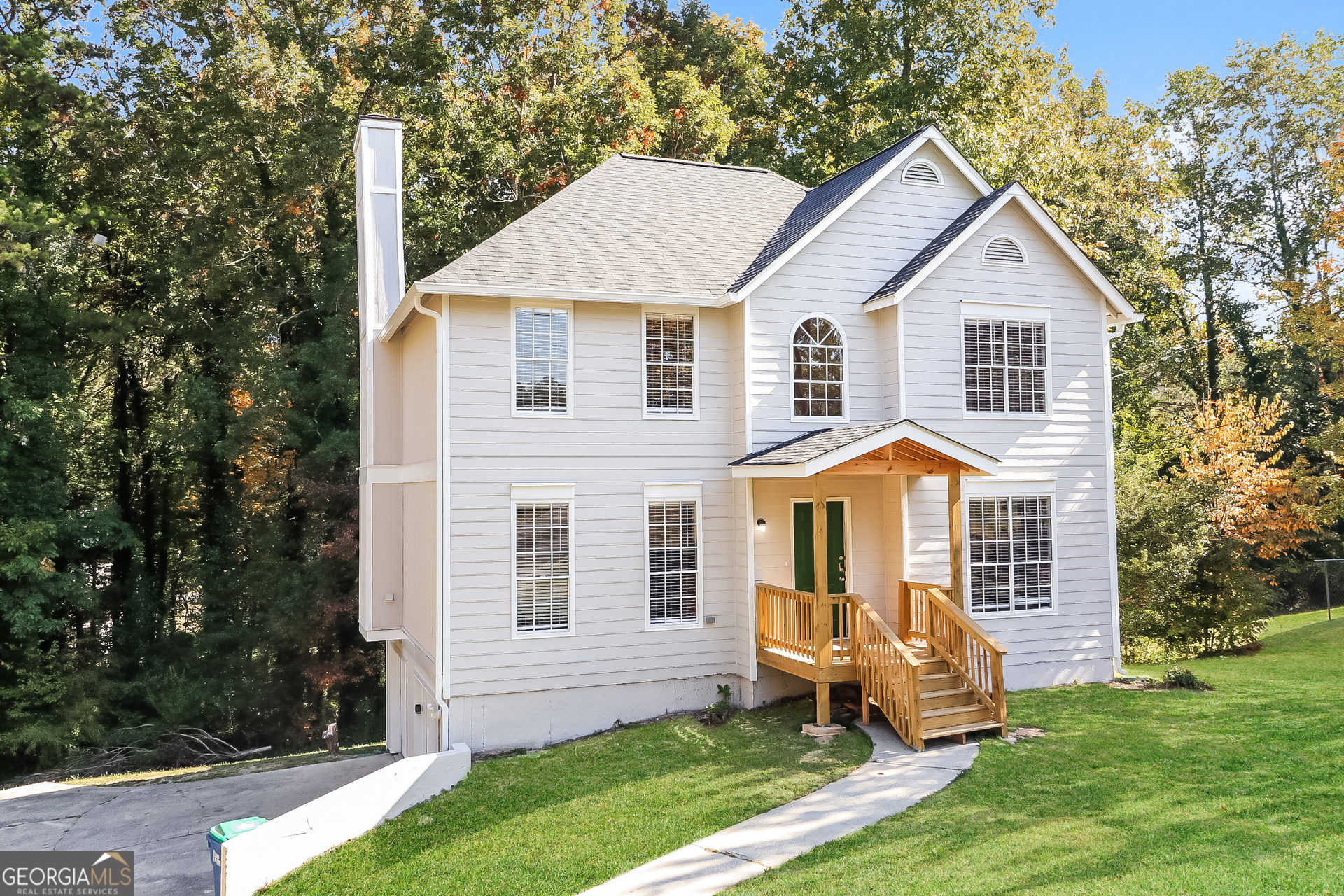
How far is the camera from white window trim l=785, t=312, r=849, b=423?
510 inches

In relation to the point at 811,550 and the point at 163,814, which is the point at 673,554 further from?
the point at 163,814

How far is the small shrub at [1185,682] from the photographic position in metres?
13.0

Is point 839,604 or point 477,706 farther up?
point 839,604

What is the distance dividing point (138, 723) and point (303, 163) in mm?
14113

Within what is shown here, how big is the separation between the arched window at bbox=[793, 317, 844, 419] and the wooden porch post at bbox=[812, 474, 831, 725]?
2.16m

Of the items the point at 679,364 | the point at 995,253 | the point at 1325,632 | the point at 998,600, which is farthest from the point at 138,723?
the point at 1325,632

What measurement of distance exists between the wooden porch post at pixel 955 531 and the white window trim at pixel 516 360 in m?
5.48

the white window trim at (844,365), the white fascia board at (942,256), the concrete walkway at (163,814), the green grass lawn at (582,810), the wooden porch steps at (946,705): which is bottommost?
the concrete walkway at (163,814)

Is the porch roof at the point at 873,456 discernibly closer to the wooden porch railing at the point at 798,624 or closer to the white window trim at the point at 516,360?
the wooden porch railing at the point at 798,624

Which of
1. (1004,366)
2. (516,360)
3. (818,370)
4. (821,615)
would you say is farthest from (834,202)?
(821,615)

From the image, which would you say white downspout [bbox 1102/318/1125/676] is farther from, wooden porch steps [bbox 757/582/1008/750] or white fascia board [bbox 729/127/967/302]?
white fascia board [bbox 729/127/967/302]

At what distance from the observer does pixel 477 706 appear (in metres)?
11.5

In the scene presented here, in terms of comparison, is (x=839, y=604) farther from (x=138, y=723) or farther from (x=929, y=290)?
(x=138, y=723)

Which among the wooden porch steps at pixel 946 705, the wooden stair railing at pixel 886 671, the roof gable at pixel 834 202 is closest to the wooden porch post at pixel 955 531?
the wooden porch steps at pixel 946 705
